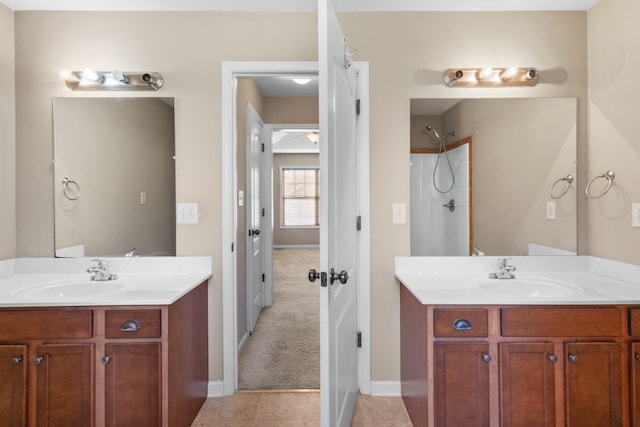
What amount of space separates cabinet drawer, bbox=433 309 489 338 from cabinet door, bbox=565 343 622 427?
0.40m

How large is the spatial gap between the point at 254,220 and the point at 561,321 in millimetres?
2632

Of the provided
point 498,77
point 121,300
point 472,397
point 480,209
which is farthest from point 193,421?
point 498,77

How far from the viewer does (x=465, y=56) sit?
2111 millimetres

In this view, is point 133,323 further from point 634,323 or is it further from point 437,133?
point 634,323

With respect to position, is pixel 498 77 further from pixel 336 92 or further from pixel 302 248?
pixel 302 248

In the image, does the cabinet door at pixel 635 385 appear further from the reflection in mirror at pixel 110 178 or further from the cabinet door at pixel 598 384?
the reflection in mirror at pixel 110 178

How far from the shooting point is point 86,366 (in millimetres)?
1547

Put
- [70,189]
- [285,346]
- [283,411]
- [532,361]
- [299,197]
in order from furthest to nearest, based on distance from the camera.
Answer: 1. [299,197]
2. [285,346]
3. [70,189]
4. [283,411]
5. [532,361]

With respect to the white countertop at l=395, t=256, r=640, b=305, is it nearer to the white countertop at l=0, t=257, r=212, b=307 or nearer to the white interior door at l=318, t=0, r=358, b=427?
the white interior door at l=318, t=0, r=358, b=427

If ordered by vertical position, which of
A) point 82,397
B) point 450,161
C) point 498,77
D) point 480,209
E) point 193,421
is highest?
point 498,77

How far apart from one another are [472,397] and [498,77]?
177cm

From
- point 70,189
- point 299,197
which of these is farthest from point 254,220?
point 299,197

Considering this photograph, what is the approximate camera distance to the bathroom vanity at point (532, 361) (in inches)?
59.1

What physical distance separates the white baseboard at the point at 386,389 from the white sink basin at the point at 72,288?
64.5 inches
